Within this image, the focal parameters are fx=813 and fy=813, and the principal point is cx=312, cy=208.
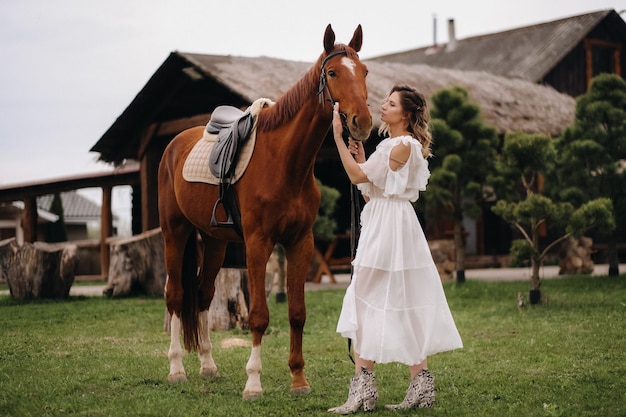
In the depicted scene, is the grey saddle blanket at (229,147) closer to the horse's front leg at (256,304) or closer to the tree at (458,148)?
the horse's front leg at (256,304)

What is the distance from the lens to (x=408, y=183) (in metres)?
4.74

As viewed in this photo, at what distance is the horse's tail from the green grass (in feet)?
0.90

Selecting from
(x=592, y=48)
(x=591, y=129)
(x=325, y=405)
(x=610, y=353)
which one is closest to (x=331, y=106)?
(x=325, y=405)

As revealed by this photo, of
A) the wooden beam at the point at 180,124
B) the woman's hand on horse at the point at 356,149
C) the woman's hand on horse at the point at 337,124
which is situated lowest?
the woman's hand on horse at the point at 356,149

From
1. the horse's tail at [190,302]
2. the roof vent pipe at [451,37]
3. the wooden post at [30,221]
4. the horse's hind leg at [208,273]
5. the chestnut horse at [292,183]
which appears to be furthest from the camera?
the roof vent pipe at [451,37]

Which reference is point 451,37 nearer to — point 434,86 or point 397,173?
point 434,86

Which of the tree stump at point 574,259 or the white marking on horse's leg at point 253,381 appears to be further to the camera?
the tree stump at point 574,259

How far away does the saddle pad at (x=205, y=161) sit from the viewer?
549 centimetres

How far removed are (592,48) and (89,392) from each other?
21.0 metres

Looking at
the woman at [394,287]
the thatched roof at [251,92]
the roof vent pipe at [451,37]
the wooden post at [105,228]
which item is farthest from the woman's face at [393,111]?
the roof vent pipe at [451,37]

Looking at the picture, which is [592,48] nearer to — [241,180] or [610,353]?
[610,353]

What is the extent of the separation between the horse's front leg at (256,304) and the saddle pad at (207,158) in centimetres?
57

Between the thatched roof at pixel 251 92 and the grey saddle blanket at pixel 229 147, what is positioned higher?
the thatched roof at pixel 251 92

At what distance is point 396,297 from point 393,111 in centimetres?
110
